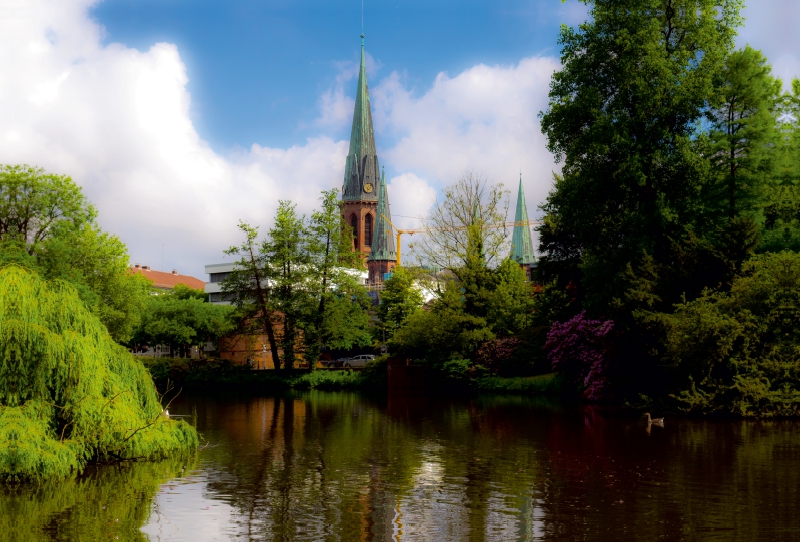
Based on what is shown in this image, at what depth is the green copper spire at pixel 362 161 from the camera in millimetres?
188625

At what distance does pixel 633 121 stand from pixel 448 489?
26.4 metres

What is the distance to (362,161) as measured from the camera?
19488cm

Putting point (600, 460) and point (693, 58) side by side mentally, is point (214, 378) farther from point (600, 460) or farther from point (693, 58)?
point (600, 460)

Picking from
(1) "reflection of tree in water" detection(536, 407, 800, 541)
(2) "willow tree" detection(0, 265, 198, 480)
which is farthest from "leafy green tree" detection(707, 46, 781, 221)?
(2) "willow tree" detection(0, 265, 198, 480)

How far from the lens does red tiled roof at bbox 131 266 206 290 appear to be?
492 ft

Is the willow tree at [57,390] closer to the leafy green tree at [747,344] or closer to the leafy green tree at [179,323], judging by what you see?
the leafy green tree at [747,344]

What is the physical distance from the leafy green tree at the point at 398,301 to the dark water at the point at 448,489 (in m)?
48.8

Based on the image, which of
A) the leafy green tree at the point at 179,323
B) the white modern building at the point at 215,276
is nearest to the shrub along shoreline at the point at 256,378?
the leafy green tree at the point at 179,323

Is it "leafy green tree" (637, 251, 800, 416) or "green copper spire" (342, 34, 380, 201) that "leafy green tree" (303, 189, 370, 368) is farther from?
"green copper spire" (342, 34, 380, 201)

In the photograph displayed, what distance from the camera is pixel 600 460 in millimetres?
22453

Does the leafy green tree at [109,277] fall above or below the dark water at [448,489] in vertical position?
above

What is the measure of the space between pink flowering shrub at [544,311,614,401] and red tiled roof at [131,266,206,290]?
356 ft

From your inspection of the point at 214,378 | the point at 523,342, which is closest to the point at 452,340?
the point at 523,342

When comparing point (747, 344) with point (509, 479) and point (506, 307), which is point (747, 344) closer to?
point (509, 479)
